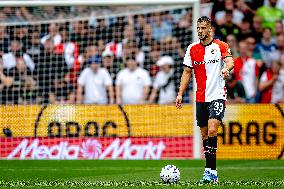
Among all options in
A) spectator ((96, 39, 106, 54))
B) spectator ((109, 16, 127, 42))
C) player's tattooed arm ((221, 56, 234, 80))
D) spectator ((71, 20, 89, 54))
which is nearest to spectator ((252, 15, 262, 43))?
spectator ((109, 16, 127, 42))

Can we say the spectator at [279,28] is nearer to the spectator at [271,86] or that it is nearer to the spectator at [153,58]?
the spectator at [271,86]

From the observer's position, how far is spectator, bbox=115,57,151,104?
19203 millimetres

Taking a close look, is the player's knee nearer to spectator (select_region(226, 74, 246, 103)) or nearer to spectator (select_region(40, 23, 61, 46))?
spectator (select_region(226, 74, 246, 103))

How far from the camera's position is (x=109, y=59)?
19484mm

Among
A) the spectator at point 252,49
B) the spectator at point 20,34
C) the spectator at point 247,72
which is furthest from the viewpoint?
the spectator at point 252,49

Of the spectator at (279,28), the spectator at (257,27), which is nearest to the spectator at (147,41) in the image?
the spectator at (257,27)

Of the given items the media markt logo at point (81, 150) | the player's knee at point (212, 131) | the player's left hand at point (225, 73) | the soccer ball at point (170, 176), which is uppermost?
the player's left hand at point (225, 73)

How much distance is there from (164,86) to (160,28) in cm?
142

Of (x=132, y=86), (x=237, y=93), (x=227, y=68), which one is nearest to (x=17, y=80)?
(x=132, y=86)

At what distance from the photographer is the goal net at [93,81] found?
18.3 m

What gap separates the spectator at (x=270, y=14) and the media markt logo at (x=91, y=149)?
5184 millimetres

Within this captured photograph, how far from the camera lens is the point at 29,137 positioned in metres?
18.2

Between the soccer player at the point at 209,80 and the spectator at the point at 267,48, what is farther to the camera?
the spectator at the point at 267,48

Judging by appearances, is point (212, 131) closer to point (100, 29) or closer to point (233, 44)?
point (233, 44)
